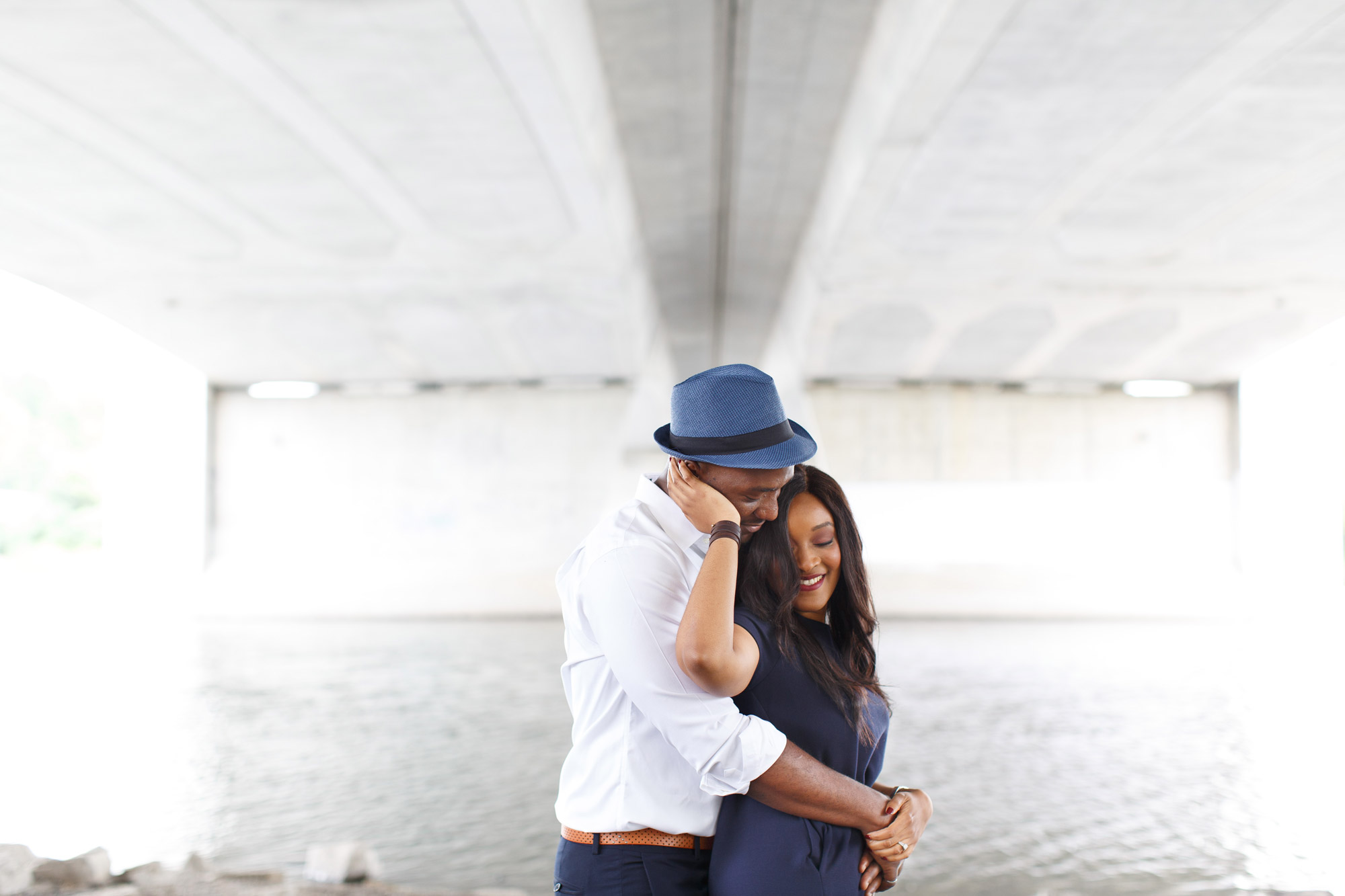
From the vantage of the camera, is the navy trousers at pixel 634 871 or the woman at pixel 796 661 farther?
the navy trousers at pixel 634 871

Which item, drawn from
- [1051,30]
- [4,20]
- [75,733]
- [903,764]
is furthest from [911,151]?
[75,733]

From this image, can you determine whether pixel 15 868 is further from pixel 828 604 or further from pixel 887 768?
pixel 887 768

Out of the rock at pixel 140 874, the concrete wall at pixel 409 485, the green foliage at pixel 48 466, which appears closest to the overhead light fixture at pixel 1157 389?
the concrete wall at pixel 409 485

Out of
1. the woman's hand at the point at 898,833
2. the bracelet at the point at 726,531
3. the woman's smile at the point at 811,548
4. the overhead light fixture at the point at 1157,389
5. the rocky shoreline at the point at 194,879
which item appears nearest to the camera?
the bracelet at the point at 726,531

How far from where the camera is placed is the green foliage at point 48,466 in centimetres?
5253

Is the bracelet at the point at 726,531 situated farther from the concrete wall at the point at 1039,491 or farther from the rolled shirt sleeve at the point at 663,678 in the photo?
the concrete wall at the point at 1039,491

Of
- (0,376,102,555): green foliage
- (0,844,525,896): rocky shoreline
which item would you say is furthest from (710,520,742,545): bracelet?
(0,376,102,555): green foliage

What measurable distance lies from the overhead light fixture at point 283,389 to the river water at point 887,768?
13550 millimetres

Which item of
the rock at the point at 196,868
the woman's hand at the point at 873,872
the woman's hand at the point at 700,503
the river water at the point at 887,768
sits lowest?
the river water at the point at 887,768

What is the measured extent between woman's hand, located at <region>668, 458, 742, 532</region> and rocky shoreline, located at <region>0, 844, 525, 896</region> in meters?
3.61

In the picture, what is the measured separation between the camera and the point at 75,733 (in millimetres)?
10055

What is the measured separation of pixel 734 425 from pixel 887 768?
7280 mm

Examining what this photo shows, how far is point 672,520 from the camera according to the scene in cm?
206

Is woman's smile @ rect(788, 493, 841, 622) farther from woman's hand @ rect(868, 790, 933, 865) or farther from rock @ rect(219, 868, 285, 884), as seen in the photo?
rock @ rect(219, 868, 285, 884)
